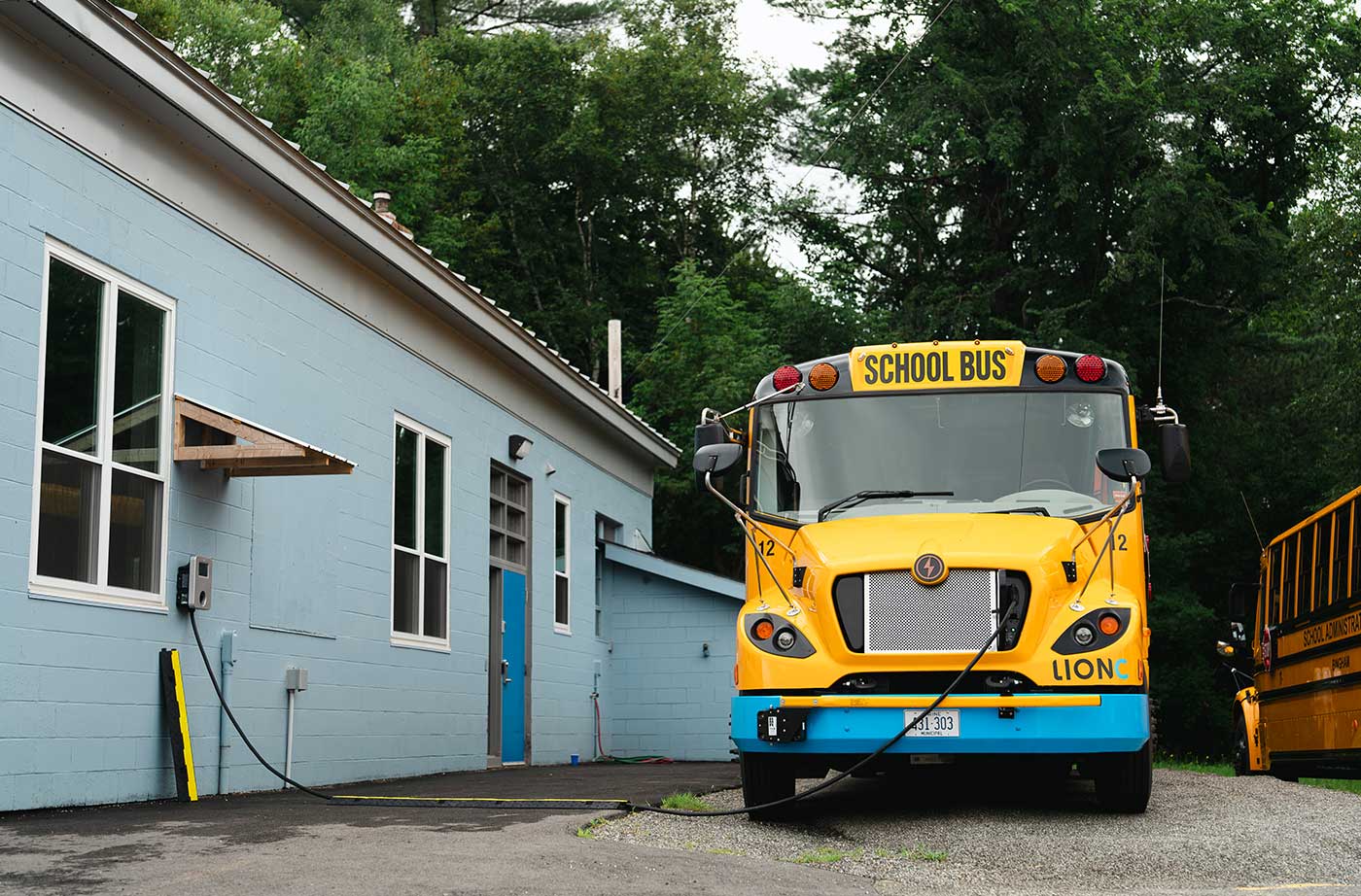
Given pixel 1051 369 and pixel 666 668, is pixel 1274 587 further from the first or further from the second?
pixel 1051 369

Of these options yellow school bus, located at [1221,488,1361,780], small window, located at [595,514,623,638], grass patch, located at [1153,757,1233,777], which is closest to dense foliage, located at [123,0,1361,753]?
grass patch, located at [1153,757,1233,777]

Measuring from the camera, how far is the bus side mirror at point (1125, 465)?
9.37 meters

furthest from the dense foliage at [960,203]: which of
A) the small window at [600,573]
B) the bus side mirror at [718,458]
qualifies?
the bus side mirror at [718,458]

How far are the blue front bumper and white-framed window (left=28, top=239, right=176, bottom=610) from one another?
4774mm

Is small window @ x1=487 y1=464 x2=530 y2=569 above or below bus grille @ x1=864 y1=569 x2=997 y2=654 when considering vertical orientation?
above

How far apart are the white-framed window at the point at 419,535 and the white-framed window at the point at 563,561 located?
4167 mm

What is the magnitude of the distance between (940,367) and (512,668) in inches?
373

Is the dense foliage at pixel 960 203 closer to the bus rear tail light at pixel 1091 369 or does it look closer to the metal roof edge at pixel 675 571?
the metal roof edge at pixel 675 571

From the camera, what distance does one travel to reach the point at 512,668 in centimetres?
1803

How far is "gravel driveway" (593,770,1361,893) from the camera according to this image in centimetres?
709

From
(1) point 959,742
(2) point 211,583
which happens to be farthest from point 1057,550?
(2) point 211,583

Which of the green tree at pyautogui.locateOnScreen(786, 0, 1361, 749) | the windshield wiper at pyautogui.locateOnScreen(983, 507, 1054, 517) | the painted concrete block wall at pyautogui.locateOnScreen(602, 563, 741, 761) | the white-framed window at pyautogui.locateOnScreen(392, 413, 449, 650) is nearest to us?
the windshield wiper at pyautogui.locateOnScreen(983, 507, 1054, 517)

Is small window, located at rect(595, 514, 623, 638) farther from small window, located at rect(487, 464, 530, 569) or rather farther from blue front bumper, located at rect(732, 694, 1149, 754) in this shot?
blue front bumper, located at rect(732, 694, 1149, 754)

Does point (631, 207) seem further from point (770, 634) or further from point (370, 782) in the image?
point (770, 634)
